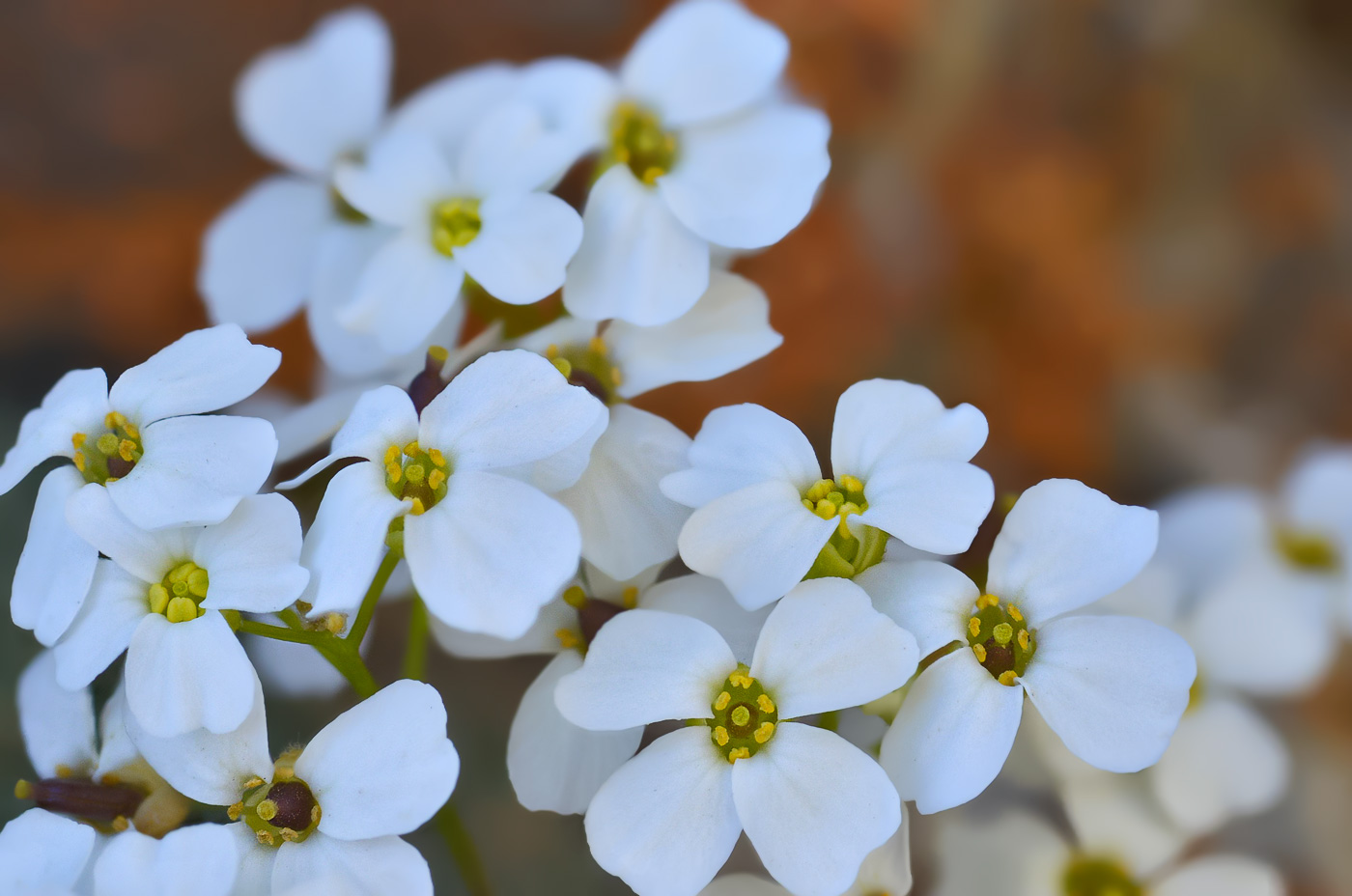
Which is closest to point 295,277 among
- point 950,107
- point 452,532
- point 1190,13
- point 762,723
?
point 452,532

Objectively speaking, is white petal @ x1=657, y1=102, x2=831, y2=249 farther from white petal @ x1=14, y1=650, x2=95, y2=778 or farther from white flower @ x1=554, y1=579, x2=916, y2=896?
white petal @ x1=14, y1=650, x2=95, y2=778

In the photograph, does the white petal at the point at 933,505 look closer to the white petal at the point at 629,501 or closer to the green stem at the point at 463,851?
the white petal at the point at 629,501

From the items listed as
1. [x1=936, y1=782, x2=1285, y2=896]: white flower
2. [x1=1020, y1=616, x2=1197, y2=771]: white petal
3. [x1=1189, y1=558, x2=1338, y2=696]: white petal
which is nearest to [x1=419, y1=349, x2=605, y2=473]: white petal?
[x1=1020, y1=616, x2=1197, y2=771]: white petal

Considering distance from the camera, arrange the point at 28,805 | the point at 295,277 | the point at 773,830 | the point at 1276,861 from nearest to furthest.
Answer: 1. the point at 773,830
2. the point at 28,805
3. the point at 295,277
4. the point at 1276,861

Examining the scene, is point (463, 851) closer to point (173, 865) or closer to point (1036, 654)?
point (173, 865)

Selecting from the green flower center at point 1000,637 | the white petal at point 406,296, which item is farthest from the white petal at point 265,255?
the green flower center at point 1000,637

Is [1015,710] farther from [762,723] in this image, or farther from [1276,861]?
[1276,861]
